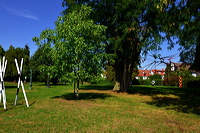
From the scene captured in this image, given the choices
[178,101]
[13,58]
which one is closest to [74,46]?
[178,101]

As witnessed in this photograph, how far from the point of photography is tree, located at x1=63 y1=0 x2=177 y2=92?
1728cm

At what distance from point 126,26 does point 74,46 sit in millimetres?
5796

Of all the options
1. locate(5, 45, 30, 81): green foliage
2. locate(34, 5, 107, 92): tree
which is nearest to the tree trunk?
locate(34, 5, 107, 92): tree

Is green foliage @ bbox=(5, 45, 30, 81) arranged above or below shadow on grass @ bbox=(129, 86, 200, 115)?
above

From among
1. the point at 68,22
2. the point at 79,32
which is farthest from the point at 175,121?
the point at 68,22

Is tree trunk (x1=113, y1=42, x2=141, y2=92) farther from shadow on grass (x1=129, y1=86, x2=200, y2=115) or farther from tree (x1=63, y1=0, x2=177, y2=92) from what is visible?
shadow on grass (x1=129, y1=86, x2=200, y2=115)

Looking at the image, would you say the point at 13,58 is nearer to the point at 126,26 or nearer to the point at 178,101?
the point at 126,26

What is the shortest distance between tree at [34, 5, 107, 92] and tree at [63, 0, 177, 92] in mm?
3342

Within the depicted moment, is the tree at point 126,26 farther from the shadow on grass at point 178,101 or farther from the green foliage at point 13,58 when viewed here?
the green foliage at point 13,58

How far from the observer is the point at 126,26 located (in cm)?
1759

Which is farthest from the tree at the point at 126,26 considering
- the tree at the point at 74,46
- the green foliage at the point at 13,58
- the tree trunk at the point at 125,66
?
the green foliage at the point at 13,58

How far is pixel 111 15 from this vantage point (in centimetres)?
2081

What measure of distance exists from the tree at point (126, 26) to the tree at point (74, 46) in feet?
11.0

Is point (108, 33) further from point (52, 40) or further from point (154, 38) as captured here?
point (52, 40)
